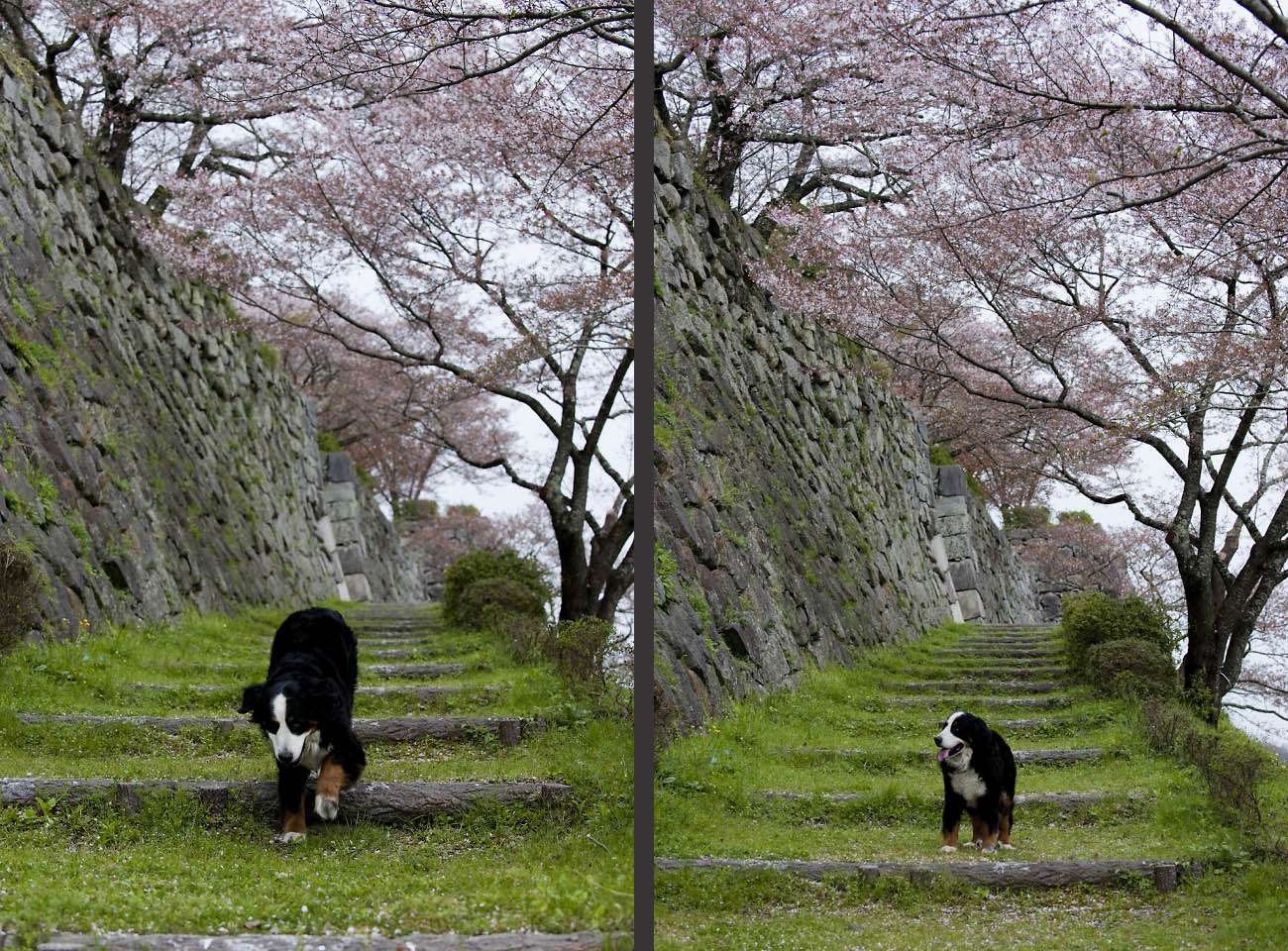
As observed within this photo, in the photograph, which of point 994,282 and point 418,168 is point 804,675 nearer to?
point 994,282

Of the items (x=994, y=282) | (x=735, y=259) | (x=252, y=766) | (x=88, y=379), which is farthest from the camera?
(x=88, y=379)

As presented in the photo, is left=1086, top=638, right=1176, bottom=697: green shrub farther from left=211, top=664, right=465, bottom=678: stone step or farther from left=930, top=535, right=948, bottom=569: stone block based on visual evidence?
left=211, top=664, right=465, bottom=678: stone step

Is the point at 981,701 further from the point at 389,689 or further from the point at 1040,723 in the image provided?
the point at 389,689

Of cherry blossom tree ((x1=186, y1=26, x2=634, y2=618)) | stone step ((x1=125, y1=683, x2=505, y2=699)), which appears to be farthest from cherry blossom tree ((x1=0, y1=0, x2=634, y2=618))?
stone step ((x1=125, y1=683, x2=505, y2=699))

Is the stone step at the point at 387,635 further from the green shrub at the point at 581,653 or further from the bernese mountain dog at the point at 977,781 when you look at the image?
the bernese mountain dog at the point at 977,781

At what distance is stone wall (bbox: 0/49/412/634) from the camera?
4.28 metres

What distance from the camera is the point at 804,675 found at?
281cm

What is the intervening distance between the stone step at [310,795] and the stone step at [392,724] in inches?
11.3

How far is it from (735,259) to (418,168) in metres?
3.75

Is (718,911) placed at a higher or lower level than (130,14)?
lower

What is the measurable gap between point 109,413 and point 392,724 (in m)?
3.43

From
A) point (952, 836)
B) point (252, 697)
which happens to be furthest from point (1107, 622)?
point (252, 697)

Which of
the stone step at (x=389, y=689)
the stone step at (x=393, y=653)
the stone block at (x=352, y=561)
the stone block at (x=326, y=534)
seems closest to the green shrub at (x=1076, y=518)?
the stone step at (x=389, y=689)

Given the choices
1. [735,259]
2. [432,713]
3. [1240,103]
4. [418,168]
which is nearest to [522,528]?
[418,168]
